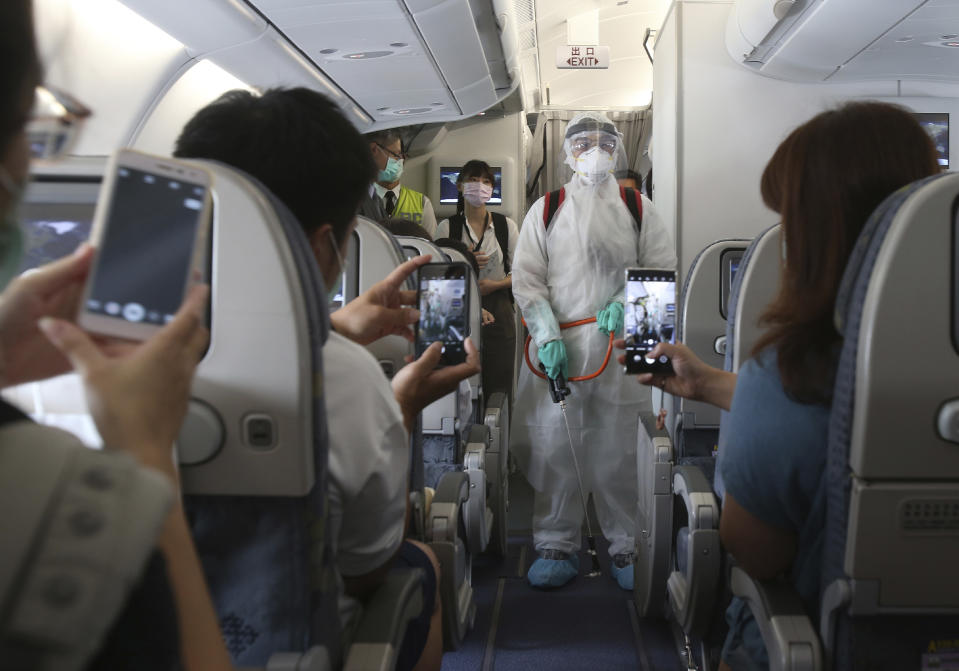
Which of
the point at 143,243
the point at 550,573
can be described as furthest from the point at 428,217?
the point at 143,243

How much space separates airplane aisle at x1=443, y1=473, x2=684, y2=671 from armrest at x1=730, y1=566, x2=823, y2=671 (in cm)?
161

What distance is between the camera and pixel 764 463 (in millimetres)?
1417

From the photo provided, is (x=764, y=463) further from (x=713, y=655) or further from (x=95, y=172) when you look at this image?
(x=95, y=172)

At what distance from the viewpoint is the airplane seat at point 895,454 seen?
1.20 meters

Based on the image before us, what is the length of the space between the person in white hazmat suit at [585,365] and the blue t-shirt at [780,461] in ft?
7.62

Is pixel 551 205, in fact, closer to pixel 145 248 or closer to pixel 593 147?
pixel 593 147

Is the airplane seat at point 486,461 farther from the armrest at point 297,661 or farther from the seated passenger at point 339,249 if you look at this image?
the armrest at point 297,661

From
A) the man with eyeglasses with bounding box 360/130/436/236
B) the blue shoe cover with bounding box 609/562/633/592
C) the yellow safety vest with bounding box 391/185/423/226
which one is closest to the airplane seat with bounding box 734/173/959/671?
the blue shoe cover with bounding box 609/562/633/592

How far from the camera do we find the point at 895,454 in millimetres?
1246

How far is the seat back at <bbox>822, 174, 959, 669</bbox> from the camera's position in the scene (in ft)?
3.93

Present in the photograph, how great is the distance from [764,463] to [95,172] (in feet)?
3.94

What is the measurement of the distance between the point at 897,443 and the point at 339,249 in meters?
0.99

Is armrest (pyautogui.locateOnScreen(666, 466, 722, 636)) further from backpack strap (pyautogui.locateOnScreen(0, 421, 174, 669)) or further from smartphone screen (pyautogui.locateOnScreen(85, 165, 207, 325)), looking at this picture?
backpack strap (pyautogui.locateOnScreen(0, 421, 174, 669))

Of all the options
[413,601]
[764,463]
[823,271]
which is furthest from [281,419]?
[823,271]
